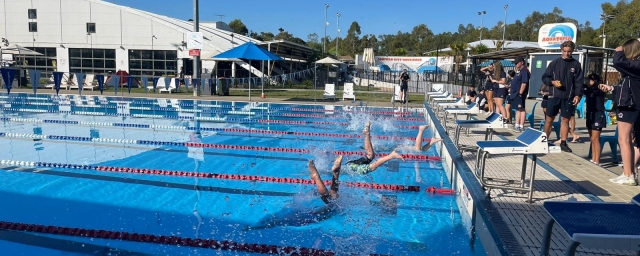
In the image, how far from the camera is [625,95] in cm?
445

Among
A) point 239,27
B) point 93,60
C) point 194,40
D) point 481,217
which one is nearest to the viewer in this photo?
point 481,217

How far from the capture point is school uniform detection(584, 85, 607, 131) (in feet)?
18.8

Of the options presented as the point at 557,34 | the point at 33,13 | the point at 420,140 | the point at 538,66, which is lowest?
the point at 420,140

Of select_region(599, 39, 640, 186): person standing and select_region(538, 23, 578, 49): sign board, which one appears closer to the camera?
select_region(599, 39, 640, 186): person standing

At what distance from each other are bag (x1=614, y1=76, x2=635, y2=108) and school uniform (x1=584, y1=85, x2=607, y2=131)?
1.31 m

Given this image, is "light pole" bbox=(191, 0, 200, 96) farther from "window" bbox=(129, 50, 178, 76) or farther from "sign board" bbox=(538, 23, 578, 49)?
"sign board" bbox=(538, 23, 578, 49)

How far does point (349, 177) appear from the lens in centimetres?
643

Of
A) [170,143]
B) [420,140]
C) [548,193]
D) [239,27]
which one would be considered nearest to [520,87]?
[420,140]

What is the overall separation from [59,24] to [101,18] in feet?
9.31

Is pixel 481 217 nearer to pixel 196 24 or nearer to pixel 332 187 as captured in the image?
pixel 332 187

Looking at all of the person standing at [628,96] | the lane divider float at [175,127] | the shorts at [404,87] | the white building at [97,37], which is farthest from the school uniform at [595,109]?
the white building at [97,37]

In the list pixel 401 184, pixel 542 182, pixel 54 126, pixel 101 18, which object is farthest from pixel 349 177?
pixel 101 18

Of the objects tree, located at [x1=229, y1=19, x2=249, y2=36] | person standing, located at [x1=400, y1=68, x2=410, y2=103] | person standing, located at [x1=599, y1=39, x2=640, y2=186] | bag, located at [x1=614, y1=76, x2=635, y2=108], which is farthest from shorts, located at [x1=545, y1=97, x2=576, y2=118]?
tree, located at [x1=229, y1=19, x2=249, y2=36]

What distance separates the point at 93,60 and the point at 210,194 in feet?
94.8
